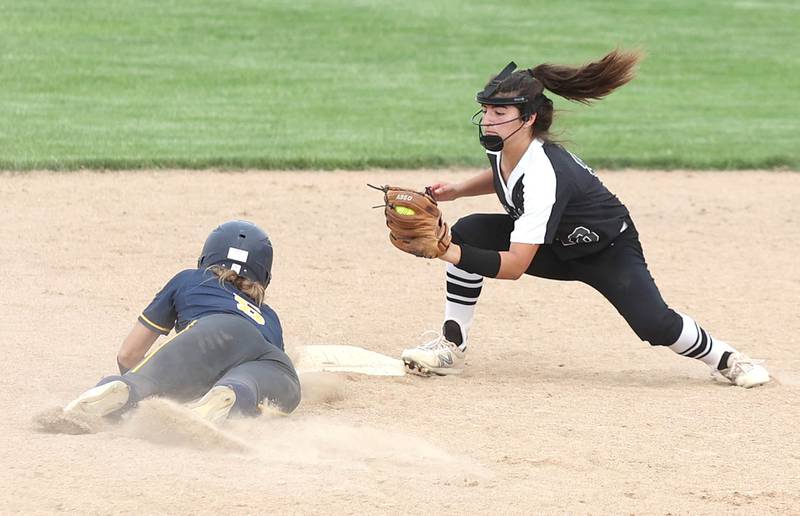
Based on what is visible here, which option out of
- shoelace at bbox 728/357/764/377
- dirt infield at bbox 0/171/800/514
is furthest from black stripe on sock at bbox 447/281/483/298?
shoelace at bbox 728/357/764/377

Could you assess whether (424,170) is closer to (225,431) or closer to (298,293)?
(298,293)

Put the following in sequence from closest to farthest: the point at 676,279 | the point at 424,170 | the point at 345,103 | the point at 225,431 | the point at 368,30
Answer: the point at 225,431, the point at 676,279, the point at 424,170, the point at 345,103, the point at 368,30

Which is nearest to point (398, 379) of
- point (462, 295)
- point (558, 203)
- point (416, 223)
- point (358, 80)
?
point (462, 295)

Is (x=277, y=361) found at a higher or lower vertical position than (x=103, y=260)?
higher

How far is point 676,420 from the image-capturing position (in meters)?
4.99

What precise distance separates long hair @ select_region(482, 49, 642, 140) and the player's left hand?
2.11 ft

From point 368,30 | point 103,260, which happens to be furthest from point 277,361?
point 368,30

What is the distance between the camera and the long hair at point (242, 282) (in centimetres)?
504

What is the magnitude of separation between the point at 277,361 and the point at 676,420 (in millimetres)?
1586

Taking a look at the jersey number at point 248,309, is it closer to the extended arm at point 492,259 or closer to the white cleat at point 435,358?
the extended arm at point 492,259

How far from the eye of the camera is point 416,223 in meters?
5.19

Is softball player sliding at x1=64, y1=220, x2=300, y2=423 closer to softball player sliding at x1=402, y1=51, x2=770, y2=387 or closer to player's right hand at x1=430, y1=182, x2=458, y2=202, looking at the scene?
softball player sliding at x1=402, y1=51, x2=770, y2=387

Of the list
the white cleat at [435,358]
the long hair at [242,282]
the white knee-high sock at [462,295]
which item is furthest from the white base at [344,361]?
the long hair at [242,282]

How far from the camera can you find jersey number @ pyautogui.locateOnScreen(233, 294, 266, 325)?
493cm
